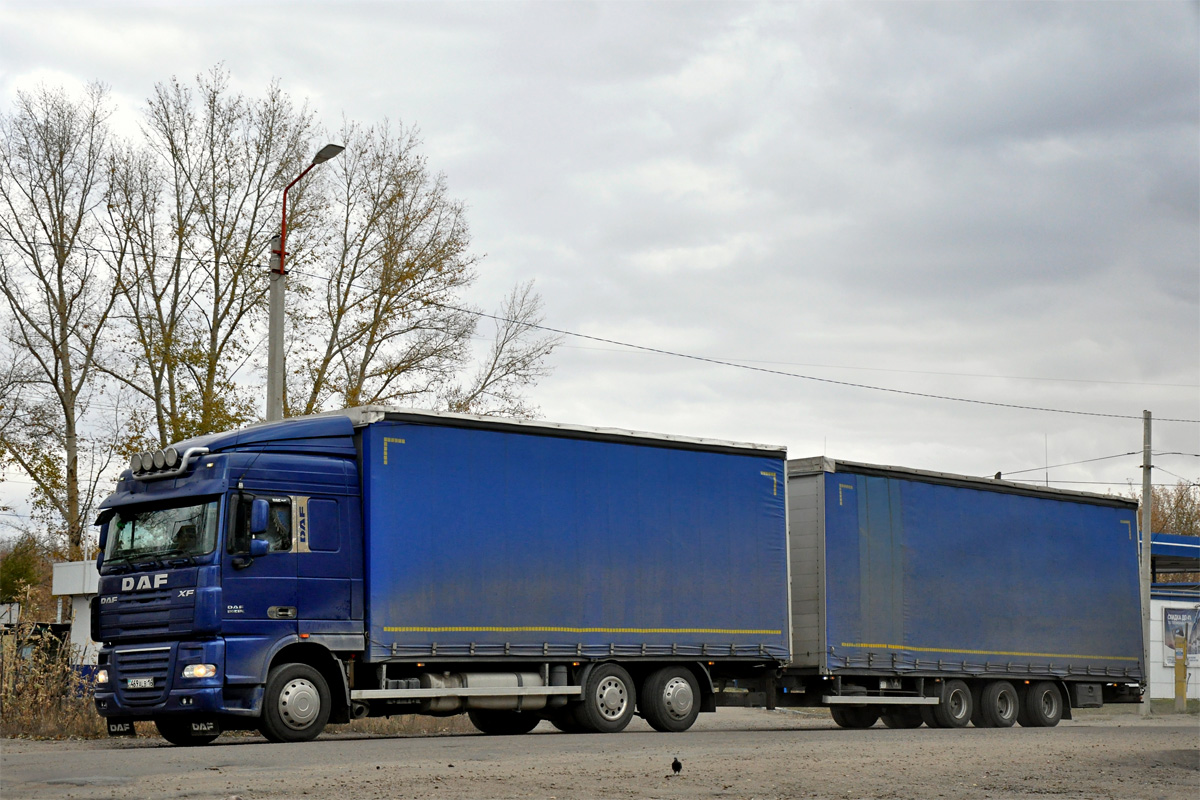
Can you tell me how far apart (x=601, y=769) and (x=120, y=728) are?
270 inches

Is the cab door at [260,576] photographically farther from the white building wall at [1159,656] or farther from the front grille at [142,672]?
the white building wall at [1159,656]

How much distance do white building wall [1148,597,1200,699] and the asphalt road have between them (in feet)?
69.3

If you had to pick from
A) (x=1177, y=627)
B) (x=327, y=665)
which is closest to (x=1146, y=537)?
(x=1177, y=627)

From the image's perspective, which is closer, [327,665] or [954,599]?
[327,665]

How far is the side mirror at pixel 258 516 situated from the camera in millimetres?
15219

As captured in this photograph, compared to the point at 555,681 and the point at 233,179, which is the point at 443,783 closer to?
the point at 555,681

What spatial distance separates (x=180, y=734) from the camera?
15953 millimetres

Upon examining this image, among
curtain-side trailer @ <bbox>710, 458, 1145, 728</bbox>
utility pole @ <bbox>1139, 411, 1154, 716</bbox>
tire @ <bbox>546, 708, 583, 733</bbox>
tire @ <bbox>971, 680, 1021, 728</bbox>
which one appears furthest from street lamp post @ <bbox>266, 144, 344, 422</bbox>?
utility pole @ <bbox>1139, 411, 1154, 716</bbox>

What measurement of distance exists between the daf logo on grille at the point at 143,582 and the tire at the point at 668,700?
253 inches

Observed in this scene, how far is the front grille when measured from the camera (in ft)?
49.8

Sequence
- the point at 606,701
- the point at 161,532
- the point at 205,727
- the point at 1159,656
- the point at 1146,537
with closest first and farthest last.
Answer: the point at 205,727
the point at 161,532
the point at 606,701
the point at 1146,537
the point at 1159,656

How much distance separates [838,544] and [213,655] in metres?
9.27

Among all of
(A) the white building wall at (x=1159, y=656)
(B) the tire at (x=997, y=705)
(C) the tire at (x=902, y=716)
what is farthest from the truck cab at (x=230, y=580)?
(A) the white building wall at (x=1159, y=656)

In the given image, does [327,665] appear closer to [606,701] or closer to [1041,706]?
[606,701]
